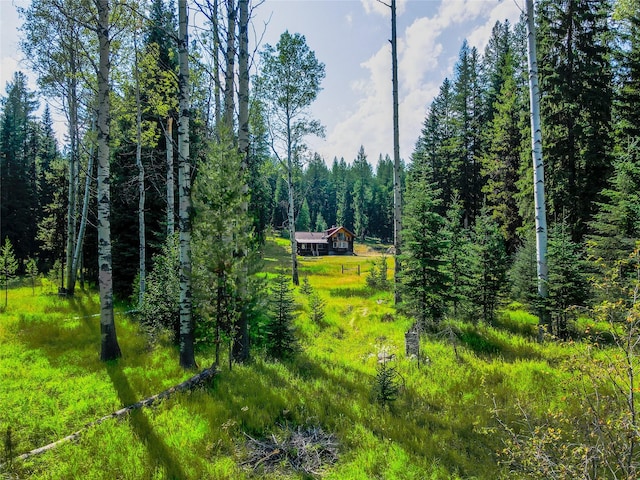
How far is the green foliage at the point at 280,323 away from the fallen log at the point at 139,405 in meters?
2.05

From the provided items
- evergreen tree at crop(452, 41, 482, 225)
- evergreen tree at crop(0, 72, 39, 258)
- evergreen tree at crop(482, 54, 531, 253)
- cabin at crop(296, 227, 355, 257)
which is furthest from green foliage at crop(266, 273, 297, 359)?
cabin at crop(296, 227, 355, 257)

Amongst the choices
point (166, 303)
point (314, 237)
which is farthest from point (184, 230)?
point (314, 237)

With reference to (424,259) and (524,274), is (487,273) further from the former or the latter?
(424,259)

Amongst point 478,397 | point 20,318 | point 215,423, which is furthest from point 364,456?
point 20,318

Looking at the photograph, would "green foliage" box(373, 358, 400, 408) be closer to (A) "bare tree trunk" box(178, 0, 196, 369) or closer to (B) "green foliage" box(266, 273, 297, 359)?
(B) "green foliage" box(266, 273, 297, 359)

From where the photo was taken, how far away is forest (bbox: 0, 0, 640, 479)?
459cm

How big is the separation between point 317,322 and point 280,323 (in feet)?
11.6

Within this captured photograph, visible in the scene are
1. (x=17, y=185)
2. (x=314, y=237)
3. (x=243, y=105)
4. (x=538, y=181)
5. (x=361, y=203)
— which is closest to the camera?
(x=243, y=105)

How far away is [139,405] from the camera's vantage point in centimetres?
578

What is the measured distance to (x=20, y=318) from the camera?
1191 cm

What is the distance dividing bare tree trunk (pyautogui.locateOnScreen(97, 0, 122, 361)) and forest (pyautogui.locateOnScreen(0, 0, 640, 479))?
53mm

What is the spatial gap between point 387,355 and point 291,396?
313 centimetres

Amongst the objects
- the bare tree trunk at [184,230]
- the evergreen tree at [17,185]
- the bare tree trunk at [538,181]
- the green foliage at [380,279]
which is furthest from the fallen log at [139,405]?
the evergreen tree at [17,185]

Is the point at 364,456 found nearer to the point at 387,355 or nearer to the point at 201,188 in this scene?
the point at 387,355
